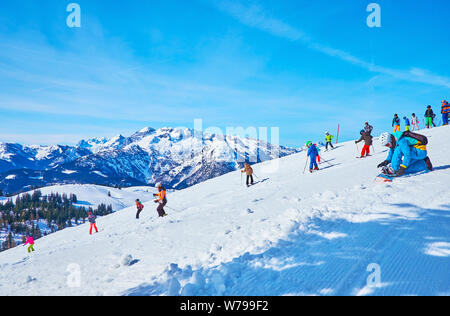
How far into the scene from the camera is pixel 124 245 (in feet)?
26.4

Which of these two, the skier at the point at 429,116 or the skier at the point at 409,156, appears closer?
the skier at the point at 409,156

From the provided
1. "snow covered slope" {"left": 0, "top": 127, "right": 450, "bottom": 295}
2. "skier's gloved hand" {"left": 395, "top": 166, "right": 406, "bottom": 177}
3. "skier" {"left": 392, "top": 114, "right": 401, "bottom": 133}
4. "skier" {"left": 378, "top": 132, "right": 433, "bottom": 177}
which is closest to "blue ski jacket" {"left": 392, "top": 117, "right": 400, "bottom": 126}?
"skier" {"left": 392, "top": 114, "right": 401, "bottom": 133}

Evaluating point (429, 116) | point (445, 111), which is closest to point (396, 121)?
point (429, 116)

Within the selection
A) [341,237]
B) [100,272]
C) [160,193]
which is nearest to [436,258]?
[341,237]

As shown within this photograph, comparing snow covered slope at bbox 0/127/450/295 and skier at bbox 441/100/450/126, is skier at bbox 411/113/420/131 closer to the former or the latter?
skier at bbox 441/100/450/126

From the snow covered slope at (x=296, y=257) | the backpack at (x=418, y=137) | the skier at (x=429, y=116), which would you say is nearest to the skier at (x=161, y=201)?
the snow covered slope at (x=296, y=257)

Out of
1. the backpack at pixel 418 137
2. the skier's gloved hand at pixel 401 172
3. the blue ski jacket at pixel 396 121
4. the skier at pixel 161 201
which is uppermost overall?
the blue ski jacket at pixel 396 121

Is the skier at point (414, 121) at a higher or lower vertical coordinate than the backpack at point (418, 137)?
higher

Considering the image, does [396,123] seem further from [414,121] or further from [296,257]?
[296,257]

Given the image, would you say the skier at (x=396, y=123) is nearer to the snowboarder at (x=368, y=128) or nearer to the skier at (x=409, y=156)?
the snowboarder at (x=368, y=128)

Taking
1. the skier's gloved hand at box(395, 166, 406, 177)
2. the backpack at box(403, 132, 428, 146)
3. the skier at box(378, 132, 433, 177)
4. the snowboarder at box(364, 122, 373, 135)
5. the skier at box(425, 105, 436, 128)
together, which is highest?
the skier at box(425, 105, 436, 128)

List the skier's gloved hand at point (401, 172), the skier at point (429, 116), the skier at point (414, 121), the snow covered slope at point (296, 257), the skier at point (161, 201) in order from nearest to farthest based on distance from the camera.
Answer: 1. the snow covered slope at point (296, 257)
2. the skier's gloved hand at point (401, 172)
3. the skier at point (161, 201)
4. the skier at point (429, 116)
5. the skier at point (414, 121)

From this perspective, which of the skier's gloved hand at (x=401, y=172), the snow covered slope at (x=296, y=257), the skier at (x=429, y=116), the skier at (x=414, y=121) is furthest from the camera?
the skier at (x=414, y=121)

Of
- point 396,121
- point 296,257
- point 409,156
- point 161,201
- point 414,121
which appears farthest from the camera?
point 414,121
